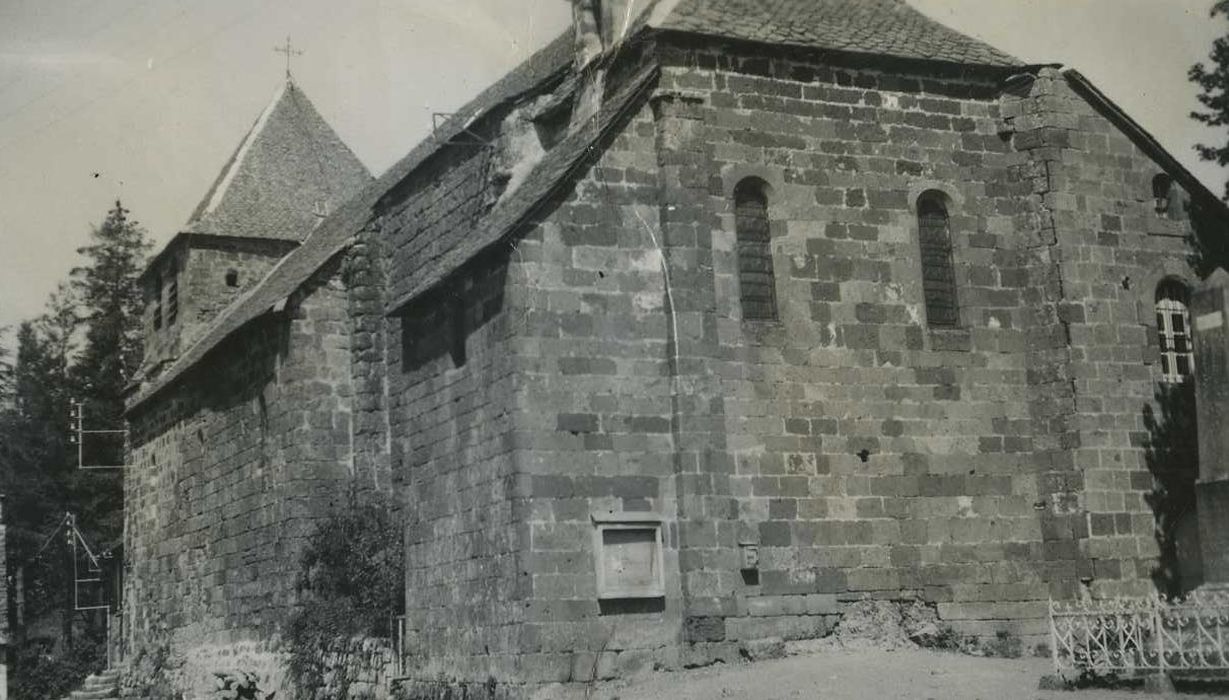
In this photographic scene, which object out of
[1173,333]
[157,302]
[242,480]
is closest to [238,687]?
[242,480]

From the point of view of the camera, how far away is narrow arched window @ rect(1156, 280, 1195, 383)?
19.4 meters

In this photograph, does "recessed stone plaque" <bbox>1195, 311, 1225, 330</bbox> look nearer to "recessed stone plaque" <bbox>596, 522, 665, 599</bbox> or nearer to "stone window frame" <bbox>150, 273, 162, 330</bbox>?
"recessed stone plaque" <bbox>596, 522, 665, 599</bbox>

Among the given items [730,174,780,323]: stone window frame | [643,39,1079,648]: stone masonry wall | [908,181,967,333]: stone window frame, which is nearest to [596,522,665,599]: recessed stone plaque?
[643,39,1079,648]: stone masonry wall

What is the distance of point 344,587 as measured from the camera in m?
22.0

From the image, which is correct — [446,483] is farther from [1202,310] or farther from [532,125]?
[1202,310]

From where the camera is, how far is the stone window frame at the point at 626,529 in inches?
644

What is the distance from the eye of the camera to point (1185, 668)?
1304cm

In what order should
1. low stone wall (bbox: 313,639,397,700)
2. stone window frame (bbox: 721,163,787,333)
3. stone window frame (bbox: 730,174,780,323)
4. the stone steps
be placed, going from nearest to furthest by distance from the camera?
stone window frame (bbox: 721,163,787,333) → stone window frame (bbox: 730,174,780,323) → low stone wall (bbox: 313,639,397,700) → the stone steps

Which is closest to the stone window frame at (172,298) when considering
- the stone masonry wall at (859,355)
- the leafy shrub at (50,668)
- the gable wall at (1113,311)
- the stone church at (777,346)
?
the leafy shrub at (50,668)

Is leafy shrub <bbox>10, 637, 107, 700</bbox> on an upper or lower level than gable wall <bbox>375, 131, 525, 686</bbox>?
lower

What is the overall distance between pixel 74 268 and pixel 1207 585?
4540cm

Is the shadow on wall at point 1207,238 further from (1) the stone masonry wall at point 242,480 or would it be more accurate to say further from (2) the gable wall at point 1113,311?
(1) the stone masonry wall at point 242,480

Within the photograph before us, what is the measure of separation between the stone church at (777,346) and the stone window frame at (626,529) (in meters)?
0.03

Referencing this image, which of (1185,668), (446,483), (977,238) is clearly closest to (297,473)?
(446,483)
